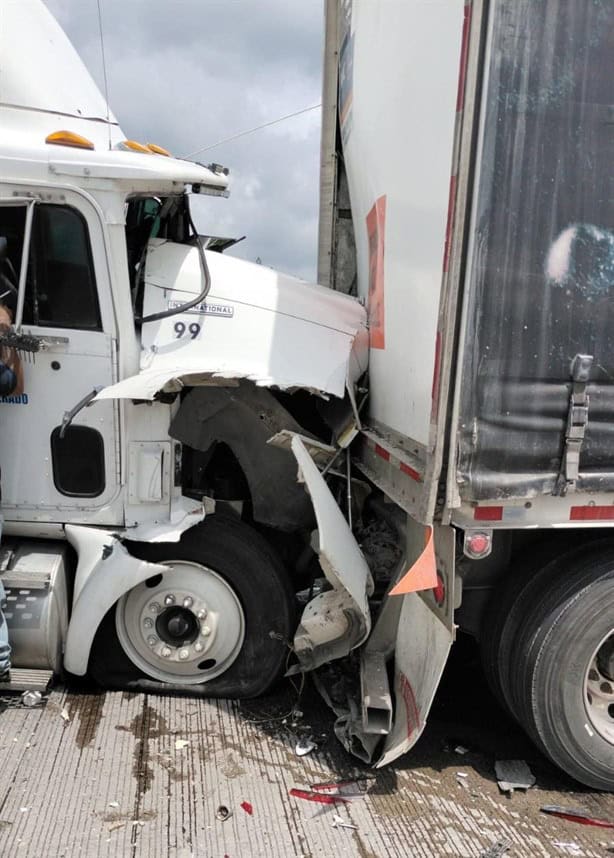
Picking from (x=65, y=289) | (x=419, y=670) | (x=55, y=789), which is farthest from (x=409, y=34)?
(x=55, y=789)

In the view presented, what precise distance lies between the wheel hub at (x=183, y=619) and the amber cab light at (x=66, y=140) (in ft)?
6.43

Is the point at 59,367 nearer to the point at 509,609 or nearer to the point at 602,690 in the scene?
the point at 509,609

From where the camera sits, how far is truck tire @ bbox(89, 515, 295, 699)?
3.34 meters

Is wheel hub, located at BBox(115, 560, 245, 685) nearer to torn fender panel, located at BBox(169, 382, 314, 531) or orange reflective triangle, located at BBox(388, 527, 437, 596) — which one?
torn fender panel, located at BBox(169, 382, 314, 531)

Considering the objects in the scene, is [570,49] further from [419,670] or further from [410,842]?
[410,842]

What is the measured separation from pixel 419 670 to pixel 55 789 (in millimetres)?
1471

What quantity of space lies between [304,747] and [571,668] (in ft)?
3.86

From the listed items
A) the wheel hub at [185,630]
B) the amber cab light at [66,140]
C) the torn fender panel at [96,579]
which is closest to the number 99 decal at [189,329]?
the amber cab light at [66,140]

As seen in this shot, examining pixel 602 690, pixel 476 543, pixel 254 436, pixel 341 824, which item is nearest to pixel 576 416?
pixel 476 543

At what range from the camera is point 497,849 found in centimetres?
246

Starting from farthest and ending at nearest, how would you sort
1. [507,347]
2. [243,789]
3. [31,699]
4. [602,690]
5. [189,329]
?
[189,329] < [31,699] < [602,690] < [243,789] < [507,347]

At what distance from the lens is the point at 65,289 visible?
317 cm

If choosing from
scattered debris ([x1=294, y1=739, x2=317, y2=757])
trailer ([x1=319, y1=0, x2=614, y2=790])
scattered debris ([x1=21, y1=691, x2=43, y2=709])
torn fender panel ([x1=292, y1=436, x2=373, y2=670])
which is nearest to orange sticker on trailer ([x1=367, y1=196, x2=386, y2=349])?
trailer ([x1=319, y1=0, x2=614, y2=790])

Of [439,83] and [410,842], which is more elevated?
[439,83]
